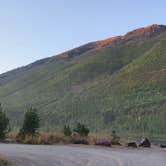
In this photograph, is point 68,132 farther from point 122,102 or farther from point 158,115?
point 122,102

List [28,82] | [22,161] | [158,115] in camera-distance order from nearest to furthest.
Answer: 1. [22,161]
2. [158,115]
3. [28,82]

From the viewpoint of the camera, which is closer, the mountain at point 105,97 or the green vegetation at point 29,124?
the green vegetation at point 29,124

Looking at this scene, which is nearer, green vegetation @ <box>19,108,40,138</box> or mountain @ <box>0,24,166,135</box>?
green vegetation @ <box>19,108,40,138</box>

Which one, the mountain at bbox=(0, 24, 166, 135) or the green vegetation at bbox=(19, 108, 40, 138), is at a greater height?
the mountain at bbox=(0, 24, 166, 135)

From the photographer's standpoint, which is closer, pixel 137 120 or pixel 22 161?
pixel 22 161

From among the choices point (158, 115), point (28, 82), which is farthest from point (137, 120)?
point (28, 82)

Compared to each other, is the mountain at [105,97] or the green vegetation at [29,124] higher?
the mountain at [105,97]

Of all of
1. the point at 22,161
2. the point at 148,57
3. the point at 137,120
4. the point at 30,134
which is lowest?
the point at 22,161

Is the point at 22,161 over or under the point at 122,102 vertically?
under

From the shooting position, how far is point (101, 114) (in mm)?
99062

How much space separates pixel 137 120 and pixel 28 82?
114 m

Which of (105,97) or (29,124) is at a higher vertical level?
(105,97)

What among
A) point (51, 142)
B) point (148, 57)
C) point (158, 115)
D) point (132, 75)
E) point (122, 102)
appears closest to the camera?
point (51, 142)

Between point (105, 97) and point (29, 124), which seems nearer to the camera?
point (29, 124)
